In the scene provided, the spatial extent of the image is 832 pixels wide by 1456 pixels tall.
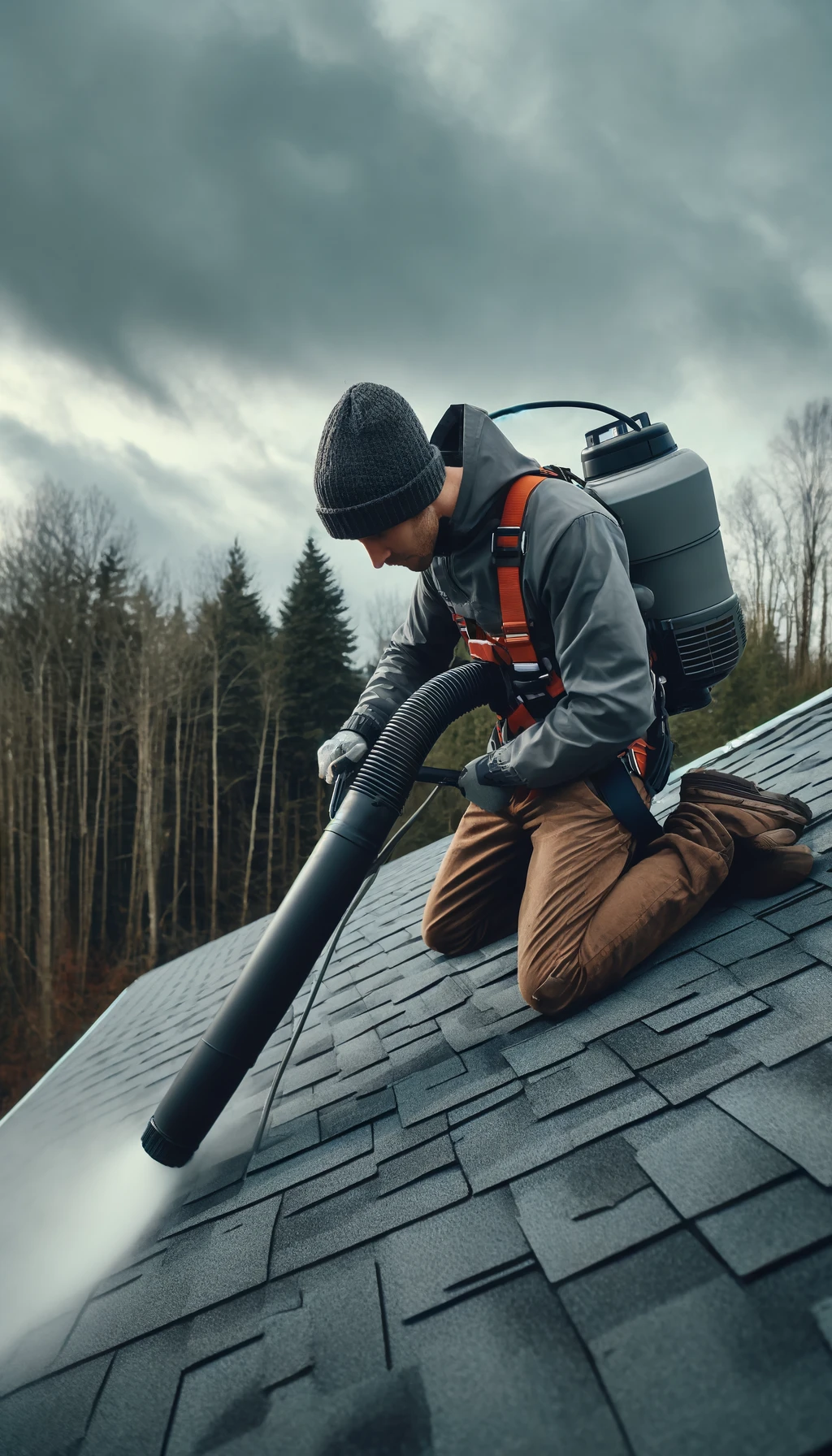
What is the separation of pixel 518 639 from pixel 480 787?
0.40m

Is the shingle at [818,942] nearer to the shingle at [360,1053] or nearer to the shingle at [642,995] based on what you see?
the shingle at [642,995]

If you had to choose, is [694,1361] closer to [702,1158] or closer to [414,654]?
[702,1158]

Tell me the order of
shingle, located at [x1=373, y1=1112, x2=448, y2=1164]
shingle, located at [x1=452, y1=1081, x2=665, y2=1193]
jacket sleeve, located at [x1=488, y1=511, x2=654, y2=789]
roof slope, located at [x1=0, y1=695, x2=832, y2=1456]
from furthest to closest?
jacket sleeve, located at [x1=488, y1=511, x2=654, y2=789], shingle, located at [x1=373, y1=1112, x2=448, y2=1164], shingle, located at [x1=452, y1=1081, x2=665, y2=1193], roof slope, located at [x1=0, y1=695, x2=832, y2=1456]

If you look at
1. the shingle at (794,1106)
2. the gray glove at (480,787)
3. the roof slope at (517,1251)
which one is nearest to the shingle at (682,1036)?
the roof slope at (517,1251)

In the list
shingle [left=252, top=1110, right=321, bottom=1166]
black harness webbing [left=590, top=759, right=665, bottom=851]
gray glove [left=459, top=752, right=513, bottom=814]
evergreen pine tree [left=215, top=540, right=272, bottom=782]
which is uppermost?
evergreen pine tree [left=215, top=540, right=272, bottom=782]

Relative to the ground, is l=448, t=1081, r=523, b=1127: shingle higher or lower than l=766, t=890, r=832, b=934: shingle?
lower

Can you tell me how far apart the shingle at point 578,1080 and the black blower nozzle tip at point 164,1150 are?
2.92ft

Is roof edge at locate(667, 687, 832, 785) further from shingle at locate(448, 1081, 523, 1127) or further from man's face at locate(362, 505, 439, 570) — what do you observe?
shingle at locate(448, 1081, 523, 1127)

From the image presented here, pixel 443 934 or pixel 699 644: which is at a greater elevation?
pixel 699 644

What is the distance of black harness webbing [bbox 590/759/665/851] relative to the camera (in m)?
2.12

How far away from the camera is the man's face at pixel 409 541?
6.89 feet

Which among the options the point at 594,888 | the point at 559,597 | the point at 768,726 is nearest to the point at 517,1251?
the point at 594,888

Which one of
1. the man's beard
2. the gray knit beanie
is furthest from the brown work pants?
the gray knit beanie

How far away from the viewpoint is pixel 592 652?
6.06 feet
